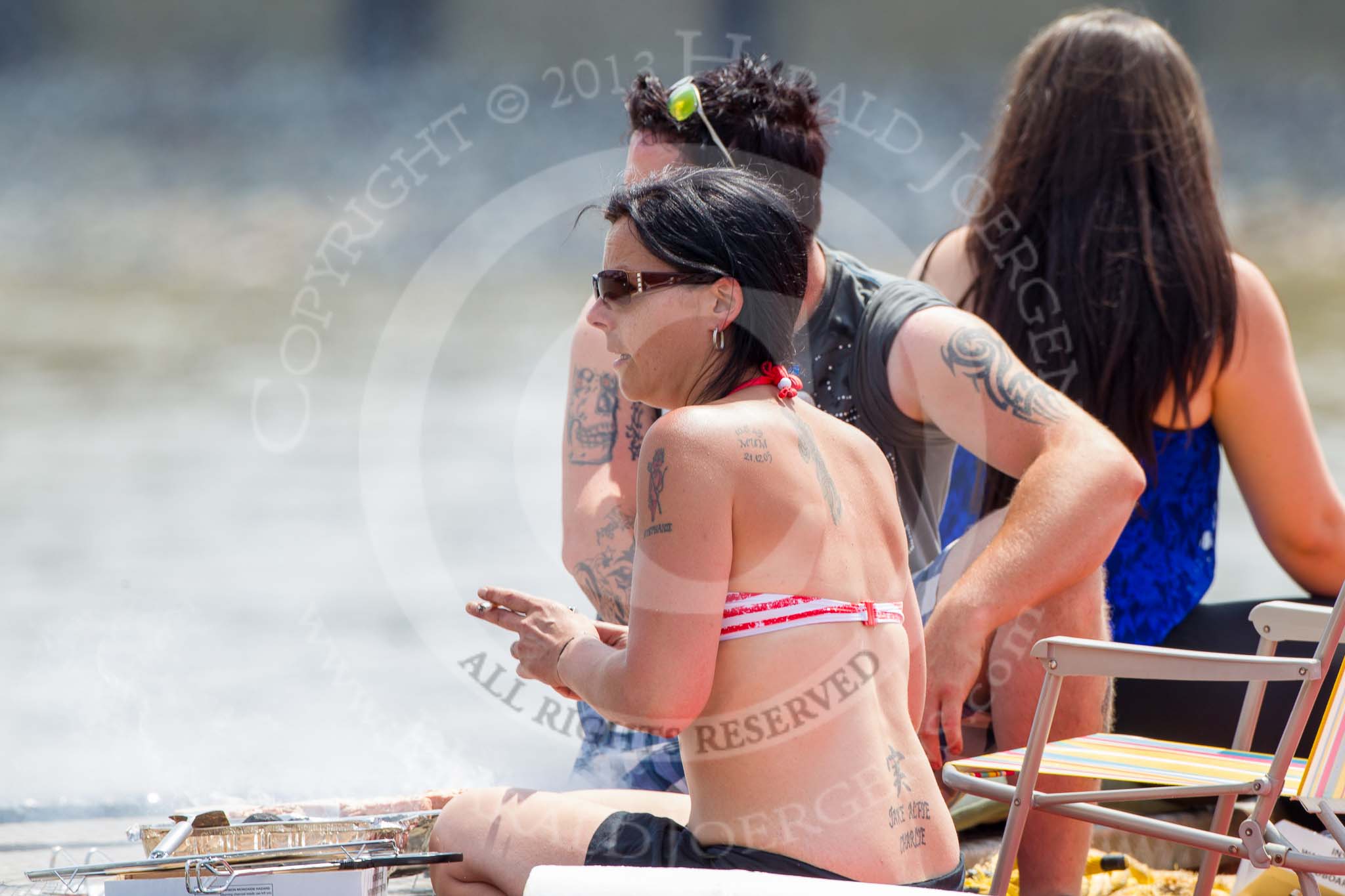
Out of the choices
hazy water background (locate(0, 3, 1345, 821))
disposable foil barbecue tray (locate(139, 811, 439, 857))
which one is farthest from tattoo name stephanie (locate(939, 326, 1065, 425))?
hazy water background (locate(0, 3, 1345, 821))

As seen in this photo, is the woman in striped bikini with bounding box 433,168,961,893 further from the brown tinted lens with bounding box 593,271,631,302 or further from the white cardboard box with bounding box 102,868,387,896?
the white cardboard box with bounding box 102,868,387,896

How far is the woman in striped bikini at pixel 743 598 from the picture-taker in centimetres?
154

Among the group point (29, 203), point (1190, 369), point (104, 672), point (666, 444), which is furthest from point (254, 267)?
point (666, 444)

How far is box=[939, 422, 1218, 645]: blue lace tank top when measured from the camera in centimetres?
287

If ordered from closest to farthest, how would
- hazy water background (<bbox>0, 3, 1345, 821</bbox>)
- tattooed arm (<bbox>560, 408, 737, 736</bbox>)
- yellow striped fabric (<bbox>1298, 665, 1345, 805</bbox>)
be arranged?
tattooed arm (<bbox>560, 408, 737, 736</bbox>) → yellow striped fabric (<bbox>1298, 665, 1345, 805</bbox>) → hazy water background (<bbox>0, 3, 1345, 821</bbox>)

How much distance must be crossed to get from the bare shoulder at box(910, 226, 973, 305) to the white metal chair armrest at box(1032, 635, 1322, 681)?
1.43 metres

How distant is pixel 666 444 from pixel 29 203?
10415 mm

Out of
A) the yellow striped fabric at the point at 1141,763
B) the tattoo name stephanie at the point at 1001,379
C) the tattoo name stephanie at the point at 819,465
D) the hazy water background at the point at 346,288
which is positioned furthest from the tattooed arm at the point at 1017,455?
the hazy water background at the point at 346,288

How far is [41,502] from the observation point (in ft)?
26.2

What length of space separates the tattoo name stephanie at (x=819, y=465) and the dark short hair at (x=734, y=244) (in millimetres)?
103

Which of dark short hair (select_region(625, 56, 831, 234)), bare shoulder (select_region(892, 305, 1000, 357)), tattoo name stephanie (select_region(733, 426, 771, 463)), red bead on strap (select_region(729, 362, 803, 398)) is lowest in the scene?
tattoo name stephanie (select_region(733, 426, 771, 463))

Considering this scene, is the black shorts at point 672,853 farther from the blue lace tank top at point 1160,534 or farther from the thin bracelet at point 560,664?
the blue lace tank top at point 1160,534

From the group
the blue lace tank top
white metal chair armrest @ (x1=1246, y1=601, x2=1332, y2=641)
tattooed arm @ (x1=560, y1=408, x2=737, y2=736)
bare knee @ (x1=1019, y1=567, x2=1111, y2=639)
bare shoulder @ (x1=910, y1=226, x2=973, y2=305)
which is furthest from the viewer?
bare shoulder @ (x1=910, y1=226, x2=973, y2=305)

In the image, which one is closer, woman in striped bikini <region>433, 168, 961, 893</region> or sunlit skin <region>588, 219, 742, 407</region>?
woman in striped bikini <region>433, 168, 961, 893</region>
